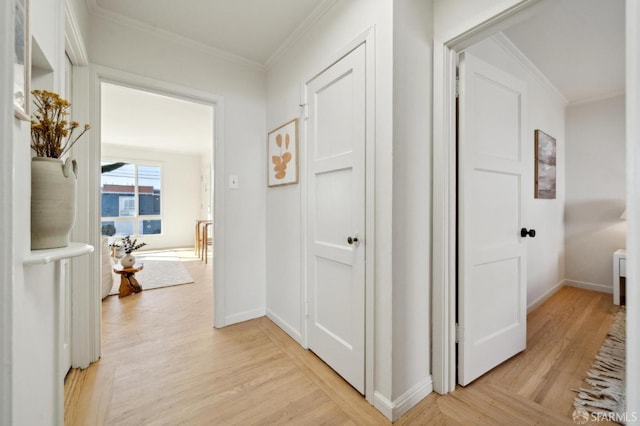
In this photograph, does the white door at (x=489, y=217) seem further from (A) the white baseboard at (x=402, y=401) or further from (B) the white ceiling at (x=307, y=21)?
(B) the white ceiling at (x=307, y=21)

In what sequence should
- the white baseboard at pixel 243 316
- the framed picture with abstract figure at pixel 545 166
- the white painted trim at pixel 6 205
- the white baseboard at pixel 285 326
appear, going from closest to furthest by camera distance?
the white painted trim at pixel 6 205 → the white baseboard at pixel 285 326 → the white baseboard at pixel 243 316 → the framed picture with abstract figure at pixel 545 166

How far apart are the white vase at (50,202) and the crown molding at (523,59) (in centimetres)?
267

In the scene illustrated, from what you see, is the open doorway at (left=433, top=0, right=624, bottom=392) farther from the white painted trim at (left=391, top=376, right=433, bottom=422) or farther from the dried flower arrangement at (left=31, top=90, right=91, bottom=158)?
the dried flower arrangement at (left=31, top=90, right=91, bottom=158)

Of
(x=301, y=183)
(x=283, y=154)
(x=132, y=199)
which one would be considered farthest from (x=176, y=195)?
(x=301, y=183)

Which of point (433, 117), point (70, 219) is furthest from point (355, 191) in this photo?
point (70, 219)

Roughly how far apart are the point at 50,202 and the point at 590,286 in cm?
511

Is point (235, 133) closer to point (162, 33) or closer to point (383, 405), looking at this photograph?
point (162, 33)

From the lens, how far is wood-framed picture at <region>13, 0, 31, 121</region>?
27.0 inches

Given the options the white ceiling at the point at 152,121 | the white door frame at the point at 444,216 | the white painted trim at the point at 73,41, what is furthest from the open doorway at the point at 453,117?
the white ceiling at the point at 152,121

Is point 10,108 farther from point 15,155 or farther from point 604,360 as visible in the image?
point 604,360

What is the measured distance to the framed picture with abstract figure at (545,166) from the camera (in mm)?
2914

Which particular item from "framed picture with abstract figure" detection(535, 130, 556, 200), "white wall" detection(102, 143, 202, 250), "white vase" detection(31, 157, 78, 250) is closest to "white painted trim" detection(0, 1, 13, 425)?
"white vase" detection(31, 157, 78, 250)

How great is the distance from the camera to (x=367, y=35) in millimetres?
1478

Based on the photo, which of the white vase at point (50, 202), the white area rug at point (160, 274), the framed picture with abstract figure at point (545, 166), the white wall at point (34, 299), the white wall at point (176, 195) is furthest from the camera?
the white wall at point (176, 195)
